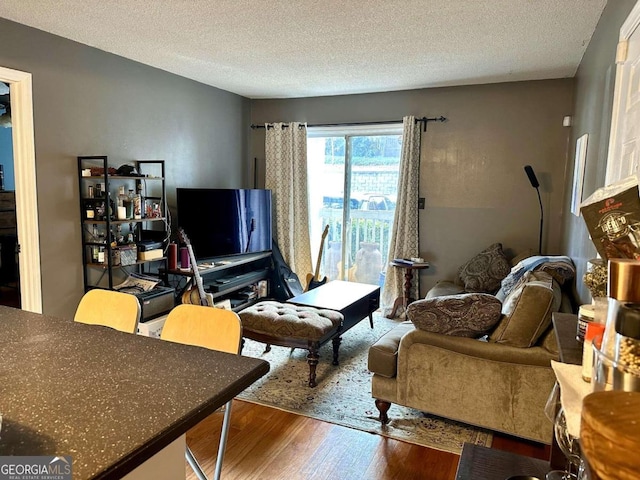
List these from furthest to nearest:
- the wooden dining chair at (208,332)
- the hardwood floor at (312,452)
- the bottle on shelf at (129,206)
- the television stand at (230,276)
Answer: the television stand at (230,276), the bottle on shelf at (129,206), the hardwood floor at (312,452), the wooden dining chair at (208,332)

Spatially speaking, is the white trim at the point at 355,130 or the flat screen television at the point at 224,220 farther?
the white trim at the point at 355,130

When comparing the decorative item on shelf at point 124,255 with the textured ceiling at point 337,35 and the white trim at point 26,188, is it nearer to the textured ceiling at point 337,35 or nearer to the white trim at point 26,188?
the white trim at point 26,188

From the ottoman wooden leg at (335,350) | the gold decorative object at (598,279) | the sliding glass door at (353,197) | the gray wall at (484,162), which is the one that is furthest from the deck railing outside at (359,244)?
the gold decorative object at (598,279)

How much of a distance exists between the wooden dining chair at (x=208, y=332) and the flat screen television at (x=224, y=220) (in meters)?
2.71

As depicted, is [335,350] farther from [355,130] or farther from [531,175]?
[355,130]

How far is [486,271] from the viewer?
13.5 ft

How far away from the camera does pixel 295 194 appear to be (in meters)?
5.37

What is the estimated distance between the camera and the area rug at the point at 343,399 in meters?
2.49

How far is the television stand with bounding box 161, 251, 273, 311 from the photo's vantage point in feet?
13.9

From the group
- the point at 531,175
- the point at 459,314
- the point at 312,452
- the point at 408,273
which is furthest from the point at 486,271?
the point at 312,452

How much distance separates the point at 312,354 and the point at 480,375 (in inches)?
44.9

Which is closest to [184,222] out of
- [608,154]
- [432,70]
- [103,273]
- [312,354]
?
[103,273]

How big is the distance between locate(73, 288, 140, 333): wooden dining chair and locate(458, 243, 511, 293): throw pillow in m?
3.10

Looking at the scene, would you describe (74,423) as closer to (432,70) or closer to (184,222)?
(184,222)
